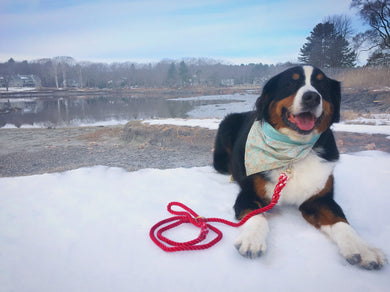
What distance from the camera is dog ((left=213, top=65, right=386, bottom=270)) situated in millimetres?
2121

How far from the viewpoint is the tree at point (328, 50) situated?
15.7 meters

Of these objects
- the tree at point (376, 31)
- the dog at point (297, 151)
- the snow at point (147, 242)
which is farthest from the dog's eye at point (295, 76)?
the tree at point (376, 31)

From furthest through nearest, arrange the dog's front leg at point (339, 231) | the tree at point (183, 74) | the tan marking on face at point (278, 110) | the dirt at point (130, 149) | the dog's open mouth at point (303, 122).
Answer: the tree at point (183, 74)
the dirt at point (130, 149)
the tan marking on face at point (278, 110)
the dog's open mouth at point (303, 122)
the dog's front leg at point (339, 231)

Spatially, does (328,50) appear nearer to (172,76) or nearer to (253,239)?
(253,239)

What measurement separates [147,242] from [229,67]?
311 feet

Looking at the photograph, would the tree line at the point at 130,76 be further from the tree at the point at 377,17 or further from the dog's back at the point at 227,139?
the dog's back at the point at 227,139

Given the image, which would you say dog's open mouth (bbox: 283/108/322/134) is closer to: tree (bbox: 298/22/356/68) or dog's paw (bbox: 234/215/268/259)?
dog's paw (bbox: 234/215/268/259)

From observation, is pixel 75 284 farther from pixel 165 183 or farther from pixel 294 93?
pixel 294 93

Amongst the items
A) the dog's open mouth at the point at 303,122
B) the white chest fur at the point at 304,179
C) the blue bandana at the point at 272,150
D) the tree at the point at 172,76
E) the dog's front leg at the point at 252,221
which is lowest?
the dog's front leg at the point at 252,221

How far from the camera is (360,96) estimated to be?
13.4m

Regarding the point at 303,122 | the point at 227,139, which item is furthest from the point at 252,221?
the point at 227,139

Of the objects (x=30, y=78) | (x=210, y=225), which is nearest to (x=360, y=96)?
(x=210, y=225)

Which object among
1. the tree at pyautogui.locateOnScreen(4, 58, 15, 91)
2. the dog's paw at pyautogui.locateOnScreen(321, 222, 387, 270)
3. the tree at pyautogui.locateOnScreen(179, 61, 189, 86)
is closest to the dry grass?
the dog's paw at pyautogui.locateOnScreen(321, 222, 387, 270)

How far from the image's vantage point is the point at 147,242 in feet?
6.26
